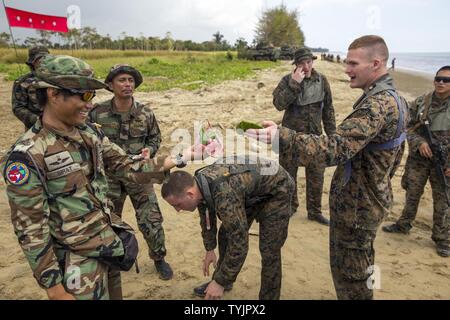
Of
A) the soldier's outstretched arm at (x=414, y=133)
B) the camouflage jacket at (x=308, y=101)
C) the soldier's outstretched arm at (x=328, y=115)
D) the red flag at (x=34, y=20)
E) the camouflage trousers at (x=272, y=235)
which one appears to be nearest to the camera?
the camouflage trousers at (x=272, y=235)

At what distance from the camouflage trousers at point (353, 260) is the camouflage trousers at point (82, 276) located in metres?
1.74

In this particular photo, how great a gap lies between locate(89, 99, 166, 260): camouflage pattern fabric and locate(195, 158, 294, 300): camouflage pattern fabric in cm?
81

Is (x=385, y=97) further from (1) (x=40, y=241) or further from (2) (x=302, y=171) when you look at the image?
(2) (x=302, y=171)

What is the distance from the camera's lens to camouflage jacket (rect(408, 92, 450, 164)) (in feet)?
13.0

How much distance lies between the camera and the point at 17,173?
5.55ft

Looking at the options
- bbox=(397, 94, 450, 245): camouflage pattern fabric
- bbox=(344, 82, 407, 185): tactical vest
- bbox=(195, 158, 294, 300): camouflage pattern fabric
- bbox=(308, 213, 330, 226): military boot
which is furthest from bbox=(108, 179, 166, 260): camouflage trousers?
bbox=(397, 94, 450, 245): camouflage pattern fabric

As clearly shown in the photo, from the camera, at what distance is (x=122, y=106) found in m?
3.57

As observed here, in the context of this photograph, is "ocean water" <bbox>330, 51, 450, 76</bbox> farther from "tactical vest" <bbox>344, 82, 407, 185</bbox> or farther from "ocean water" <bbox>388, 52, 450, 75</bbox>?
"tactical vest" <bbox>344, 82, 407, 185</bbox>

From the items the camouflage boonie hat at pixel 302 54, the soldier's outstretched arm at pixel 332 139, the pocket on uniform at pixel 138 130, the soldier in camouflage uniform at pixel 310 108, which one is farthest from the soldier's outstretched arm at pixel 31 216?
the camouflage boonie hat at pixel 302 54

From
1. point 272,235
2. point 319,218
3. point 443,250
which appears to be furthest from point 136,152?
point 443,250

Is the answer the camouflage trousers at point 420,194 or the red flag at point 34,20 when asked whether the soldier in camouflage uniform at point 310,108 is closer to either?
the camouflage trousers at point 420,194

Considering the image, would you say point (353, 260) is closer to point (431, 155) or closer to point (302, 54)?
point (431, 155)

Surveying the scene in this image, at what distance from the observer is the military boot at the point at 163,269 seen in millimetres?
3600

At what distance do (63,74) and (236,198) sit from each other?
1369mm
